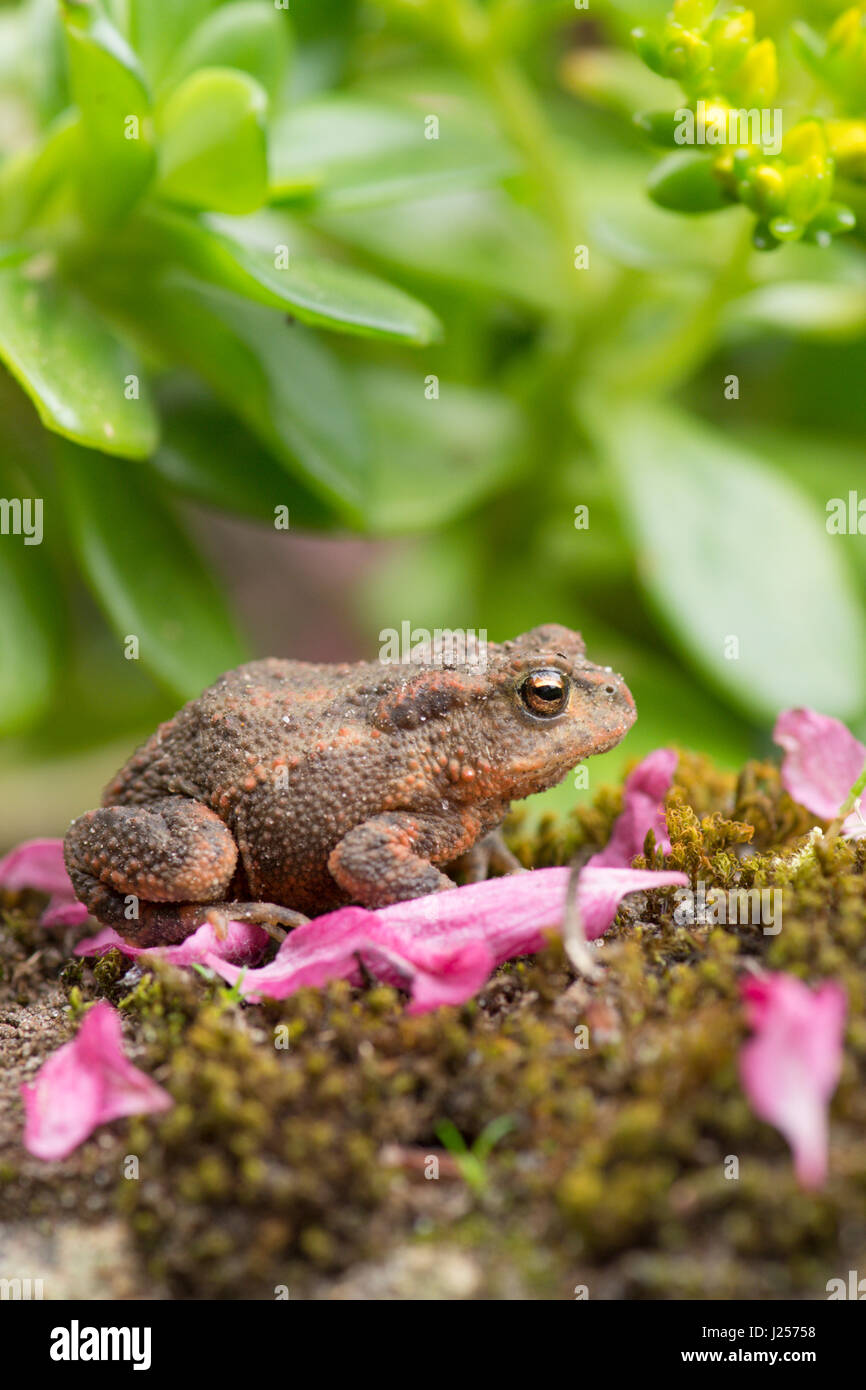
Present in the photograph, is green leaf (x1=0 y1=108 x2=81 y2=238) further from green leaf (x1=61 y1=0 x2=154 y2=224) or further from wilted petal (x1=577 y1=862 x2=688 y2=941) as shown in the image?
wilted petal (x1=577 y1=862 x2=688 y2=941)

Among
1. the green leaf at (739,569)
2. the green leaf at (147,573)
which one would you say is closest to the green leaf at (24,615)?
the green leaf at (147,573)

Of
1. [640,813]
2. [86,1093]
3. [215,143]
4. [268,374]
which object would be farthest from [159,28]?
[86,1093]

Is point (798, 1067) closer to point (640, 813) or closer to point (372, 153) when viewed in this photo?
point (640, 813)

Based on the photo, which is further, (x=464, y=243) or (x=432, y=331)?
(x=464, y=243)

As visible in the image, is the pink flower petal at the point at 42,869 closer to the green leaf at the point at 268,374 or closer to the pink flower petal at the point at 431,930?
the pink flower petal at the point at 431,930
